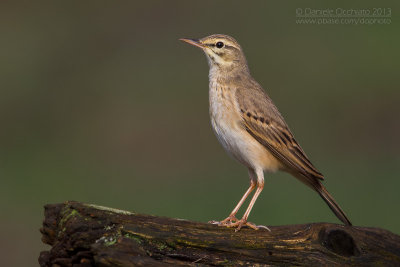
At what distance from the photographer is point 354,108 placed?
26.2 metres

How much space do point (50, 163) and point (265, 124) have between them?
41.5 feet

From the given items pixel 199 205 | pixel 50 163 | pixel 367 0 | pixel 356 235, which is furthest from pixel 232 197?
pixel 367 0

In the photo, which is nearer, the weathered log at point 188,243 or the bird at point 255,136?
the weathered log at point 188,243

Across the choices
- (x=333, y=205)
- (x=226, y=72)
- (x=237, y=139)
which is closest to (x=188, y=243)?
(x=237, y=139)

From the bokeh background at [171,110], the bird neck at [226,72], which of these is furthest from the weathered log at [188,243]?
the bokeh background at [171,110]

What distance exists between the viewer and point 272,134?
482 inches

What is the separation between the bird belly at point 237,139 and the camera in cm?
1201

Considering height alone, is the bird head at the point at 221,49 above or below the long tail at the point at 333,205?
above

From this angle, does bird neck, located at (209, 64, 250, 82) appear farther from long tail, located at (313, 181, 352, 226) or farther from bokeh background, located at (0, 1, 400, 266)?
bokeh background, located at (0, 1, 400, 266)

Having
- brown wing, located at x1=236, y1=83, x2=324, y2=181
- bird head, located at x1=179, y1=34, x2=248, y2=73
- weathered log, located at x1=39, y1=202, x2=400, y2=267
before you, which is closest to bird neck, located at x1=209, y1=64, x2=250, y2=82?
bird head, located at x1=179, y1=34, x2=248, y2=73

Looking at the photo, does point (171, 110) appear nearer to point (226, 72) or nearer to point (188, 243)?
point (226, 72)

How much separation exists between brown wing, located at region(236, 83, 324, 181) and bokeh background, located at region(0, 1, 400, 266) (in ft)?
21.8

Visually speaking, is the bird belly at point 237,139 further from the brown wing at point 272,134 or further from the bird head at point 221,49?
the bird head at point 221,49

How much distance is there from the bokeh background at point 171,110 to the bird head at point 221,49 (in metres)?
6.57
